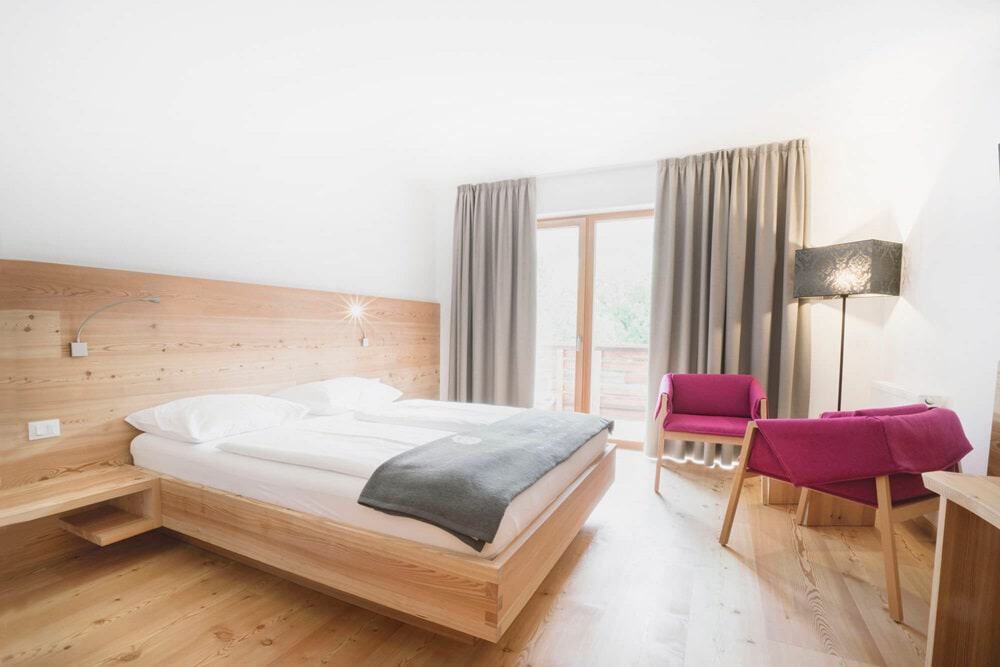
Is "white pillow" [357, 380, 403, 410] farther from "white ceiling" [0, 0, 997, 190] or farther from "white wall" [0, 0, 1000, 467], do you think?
"white ceiling" [0, 0, 997, 190]

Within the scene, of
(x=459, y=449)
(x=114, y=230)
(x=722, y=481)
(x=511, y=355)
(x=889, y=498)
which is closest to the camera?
(x=889, y=498)

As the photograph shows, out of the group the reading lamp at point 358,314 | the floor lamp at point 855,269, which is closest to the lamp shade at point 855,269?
the floor lamp at point 855,269

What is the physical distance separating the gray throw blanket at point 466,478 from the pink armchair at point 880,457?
91cm

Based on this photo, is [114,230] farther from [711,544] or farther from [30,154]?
[711,544]

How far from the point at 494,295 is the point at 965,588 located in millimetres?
3517

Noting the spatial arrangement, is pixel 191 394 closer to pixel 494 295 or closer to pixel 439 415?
pixel 439 415

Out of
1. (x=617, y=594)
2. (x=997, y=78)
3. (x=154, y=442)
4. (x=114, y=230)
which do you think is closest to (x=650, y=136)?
(x=997, y=78)

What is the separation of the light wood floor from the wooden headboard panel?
0.57m

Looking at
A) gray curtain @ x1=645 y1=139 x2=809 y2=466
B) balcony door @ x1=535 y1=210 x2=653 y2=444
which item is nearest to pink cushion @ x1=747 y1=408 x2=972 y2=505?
gray curtain @ x1=645 y1=139 x2=809 y2=466

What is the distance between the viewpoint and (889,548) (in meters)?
1.72

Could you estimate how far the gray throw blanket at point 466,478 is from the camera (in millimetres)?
1412

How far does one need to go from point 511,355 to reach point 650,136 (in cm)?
215

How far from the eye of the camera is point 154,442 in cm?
216

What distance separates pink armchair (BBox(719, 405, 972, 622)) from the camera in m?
1.73
